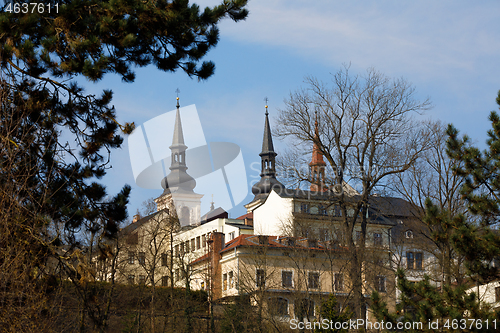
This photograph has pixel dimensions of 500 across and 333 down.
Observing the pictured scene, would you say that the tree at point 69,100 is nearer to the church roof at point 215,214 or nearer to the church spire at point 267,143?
the church roof at point 215,214

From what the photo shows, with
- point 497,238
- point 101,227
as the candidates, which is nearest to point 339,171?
point 497,238

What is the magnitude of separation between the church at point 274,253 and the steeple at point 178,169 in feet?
71.7

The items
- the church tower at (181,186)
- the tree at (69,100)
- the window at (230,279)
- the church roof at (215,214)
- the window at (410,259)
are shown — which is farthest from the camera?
the church tower at (181,186)

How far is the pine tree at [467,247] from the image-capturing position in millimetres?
11602

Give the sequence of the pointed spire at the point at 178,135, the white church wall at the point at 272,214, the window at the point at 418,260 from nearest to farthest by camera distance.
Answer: the white church wall at the point at 272,214
the window at the point at 418,260
the pointed spire at the point at 178,135

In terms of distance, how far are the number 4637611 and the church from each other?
19.6 meters

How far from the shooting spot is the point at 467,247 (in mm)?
12305

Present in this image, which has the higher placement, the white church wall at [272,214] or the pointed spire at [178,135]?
the pointed spire at [178,135]

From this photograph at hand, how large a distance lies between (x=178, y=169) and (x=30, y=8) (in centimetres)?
8248

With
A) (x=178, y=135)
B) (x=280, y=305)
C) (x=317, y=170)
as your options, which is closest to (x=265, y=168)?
(x=178, y=135)

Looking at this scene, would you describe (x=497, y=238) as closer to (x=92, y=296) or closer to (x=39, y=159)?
(x=92, y=296)

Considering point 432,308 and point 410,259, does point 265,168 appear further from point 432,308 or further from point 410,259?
point 432,308

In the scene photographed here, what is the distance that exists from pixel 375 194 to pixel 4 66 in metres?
22.0

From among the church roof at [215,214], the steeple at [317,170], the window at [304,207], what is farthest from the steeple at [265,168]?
the steeple at [317,170]
